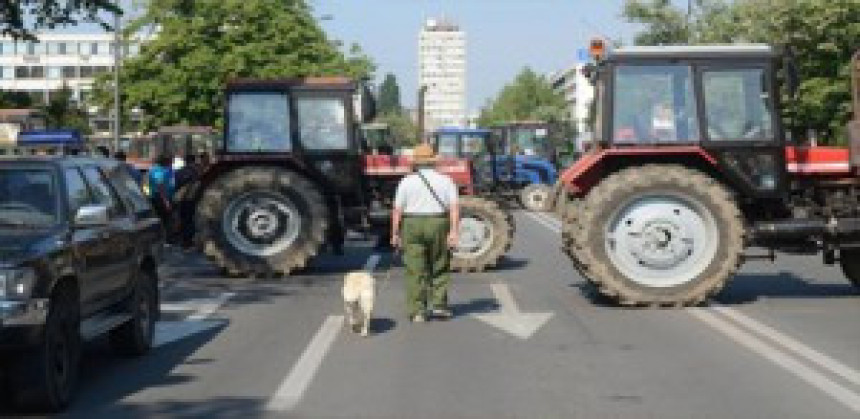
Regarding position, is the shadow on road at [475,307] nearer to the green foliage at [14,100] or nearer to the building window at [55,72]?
the green foliage at [14,100]

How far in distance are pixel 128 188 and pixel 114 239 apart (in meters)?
1.32

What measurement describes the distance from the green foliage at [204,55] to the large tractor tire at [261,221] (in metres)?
33.4

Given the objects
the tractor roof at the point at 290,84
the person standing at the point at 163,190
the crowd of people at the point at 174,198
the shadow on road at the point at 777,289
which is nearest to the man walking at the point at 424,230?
the shadow on road at the point at 777,289

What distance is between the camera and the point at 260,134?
60.1 feet

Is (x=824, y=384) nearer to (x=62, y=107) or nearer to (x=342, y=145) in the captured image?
(x=342, y=145)

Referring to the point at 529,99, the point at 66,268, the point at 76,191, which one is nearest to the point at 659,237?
the point at 76,191

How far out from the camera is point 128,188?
1136cm

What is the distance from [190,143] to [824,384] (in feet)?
101

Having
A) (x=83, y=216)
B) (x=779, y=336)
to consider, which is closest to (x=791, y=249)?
(x=779, y=336)

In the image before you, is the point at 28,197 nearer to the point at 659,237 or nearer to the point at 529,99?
the point at 659,237

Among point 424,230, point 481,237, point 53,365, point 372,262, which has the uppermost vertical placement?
point 424,230

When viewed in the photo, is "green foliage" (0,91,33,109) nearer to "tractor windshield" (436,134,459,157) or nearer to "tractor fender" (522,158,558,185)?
"tractor fender" (522,158,558,185)

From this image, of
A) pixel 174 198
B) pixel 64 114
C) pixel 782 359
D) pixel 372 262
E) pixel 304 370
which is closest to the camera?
pixel 304 370

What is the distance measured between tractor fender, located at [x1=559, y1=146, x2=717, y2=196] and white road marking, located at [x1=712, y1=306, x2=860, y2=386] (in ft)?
4.97
